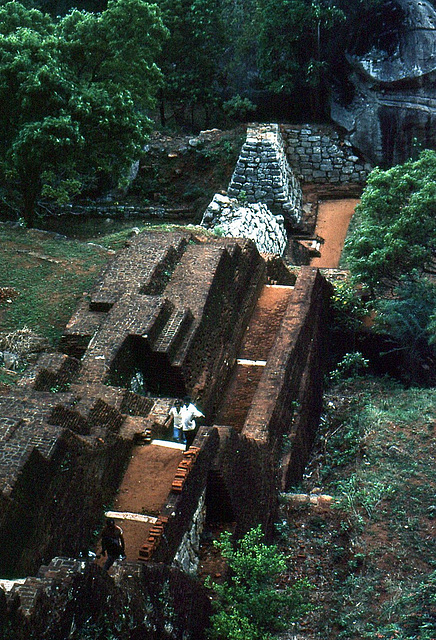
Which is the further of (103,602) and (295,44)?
(295,44)

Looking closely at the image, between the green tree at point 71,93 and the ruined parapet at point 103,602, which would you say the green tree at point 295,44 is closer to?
the green tree at point 71,93

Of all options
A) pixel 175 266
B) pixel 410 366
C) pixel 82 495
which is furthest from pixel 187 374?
pixel 410 366

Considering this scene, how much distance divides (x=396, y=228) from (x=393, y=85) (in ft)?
30.5

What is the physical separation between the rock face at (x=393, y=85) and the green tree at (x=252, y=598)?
1714 cm

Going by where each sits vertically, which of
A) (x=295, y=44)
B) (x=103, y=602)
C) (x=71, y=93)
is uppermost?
(x=71, y=93)

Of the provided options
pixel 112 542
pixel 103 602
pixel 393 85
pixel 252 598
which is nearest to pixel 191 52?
pixel 393 85

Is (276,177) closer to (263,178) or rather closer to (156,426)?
(263,178)

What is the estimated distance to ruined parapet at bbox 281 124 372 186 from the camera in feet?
87.1

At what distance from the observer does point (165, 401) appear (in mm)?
12828

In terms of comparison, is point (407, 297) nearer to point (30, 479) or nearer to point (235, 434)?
point (235, 434)

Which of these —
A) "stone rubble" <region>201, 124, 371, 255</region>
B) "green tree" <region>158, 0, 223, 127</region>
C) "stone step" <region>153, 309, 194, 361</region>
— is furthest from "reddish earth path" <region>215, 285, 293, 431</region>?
"green tree" <region>158, 0, 223, 127</region>

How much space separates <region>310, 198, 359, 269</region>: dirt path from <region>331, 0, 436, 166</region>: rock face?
1.81 meters

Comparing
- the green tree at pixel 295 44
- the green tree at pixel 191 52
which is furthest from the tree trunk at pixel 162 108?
the green tree at pixel 295 44

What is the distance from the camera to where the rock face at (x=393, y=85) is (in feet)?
83.1
